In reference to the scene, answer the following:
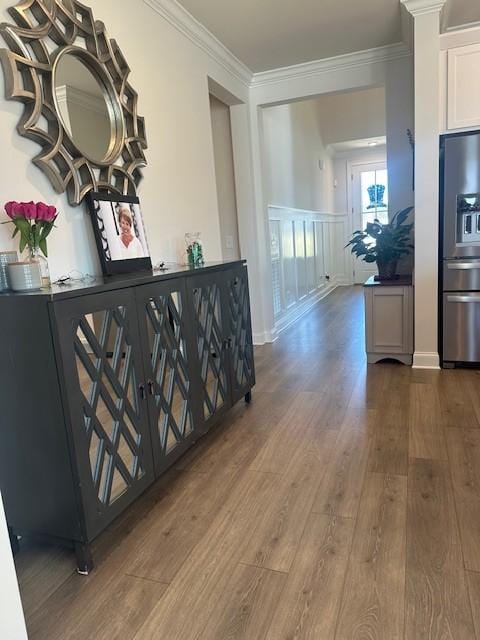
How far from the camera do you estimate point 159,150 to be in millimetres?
2730

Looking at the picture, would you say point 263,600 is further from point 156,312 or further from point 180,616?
point 156,312

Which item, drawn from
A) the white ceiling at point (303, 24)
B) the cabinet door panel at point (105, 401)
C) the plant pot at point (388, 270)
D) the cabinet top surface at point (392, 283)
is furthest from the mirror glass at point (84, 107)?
the plant pot at point (388, 270)

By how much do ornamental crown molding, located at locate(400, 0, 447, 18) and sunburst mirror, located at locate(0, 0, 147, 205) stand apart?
203 centimetres

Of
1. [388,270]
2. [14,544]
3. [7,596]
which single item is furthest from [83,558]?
[388,270]

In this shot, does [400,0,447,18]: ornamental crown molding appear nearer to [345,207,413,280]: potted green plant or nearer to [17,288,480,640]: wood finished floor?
[345,207,413,280]: potted green plant

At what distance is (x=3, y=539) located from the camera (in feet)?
3.47

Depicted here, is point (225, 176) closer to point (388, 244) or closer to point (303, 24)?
point (303, 24)

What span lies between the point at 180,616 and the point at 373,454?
4.08 feet

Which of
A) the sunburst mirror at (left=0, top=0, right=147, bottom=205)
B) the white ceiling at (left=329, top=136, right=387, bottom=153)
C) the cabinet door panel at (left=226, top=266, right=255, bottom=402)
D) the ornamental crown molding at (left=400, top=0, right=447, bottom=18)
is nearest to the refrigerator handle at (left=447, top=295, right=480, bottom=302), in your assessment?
the cabinet door panel at (left=226, top=266, right=255, bottom=402)

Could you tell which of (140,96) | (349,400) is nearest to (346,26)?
(140,96)

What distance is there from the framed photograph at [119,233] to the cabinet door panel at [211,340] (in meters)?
0.36

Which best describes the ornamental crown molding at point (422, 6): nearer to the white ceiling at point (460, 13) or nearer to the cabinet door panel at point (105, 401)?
the white ceiling at point (460, 13)

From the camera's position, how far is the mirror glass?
6.36 ft

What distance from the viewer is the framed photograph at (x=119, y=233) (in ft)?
6.92
